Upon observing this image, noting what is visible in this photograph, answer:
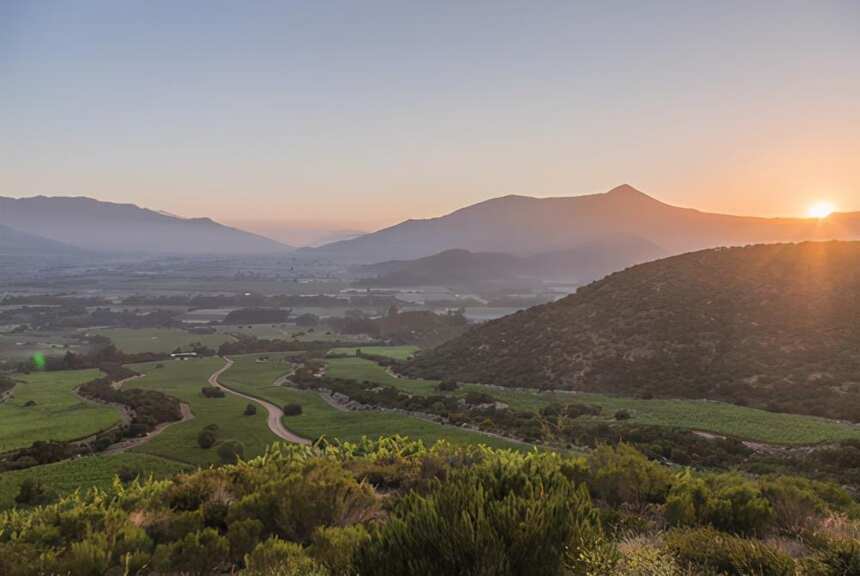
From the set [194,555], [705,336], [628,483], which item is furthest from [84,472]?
[705,336]

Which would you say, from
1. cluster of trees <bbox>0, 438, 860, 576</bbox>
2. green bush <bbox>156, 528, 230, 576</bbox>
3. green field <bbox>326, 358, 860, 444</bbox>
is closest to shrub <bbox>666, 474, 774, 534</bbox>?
cluster of trees <bbox>0, 438, 860, 576</bbox>

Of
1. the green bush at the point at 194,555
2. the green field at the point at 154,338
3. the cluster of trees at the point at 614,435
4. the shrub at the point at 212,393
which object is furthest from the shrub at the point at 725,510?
the green field at the point at 154,338

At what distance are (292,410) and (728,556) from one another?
141 ft

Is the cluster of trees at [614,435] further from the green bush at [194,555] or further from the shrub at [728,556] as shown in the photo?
the green bush at [194,555]

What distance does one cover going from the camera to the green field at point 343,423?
3075cm

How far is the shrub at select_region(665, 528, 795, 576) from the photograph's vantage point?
252 inches

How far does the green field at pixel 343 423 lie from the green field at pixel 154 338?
49.5 meters

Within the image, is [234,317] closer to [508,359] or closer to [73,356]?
[73,356]

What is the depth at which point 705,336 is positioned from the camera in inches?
1891

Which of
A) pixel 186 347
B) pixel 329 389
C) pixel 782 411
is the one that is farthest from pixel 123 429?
pixel 186 347

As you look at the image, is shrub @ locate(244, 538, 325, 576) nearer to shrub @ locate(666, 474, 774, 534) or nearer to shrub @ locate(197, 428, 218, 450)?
shrub @ locate(666, 474, 774, 534)

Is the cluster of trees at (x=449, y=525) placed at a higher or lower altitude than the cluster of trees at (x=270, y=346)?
higher

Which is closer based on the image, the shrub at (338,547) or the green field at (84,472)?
the shrub at (338,547)

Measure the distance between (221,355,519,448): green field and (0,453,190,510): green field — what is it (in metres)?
10.0
